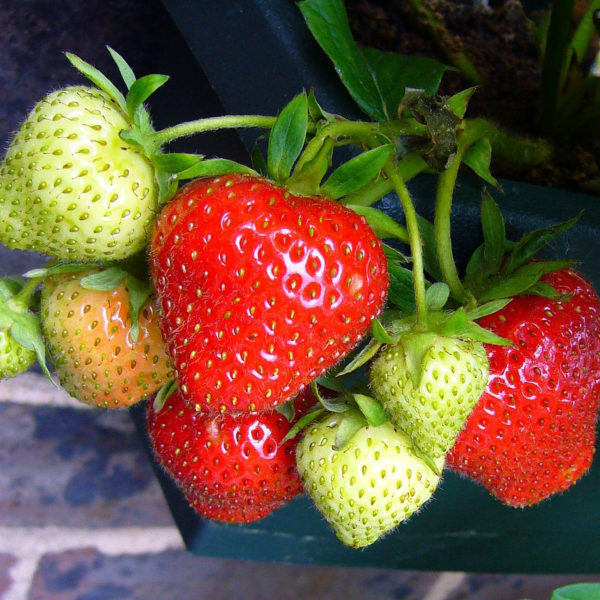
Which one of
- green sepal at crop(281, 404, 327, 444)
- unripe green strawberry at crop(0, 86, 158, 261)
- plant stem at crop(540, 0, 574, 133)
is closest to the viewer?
unripe green strawberry at crop(0, 86, 158, 261)

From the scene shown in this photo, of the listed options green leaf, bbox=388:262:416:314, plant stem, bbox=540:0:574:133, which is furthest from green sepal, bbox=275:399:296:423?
plant stem, bbox=540:0:574:133

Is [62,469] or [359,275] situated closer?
[359,275]

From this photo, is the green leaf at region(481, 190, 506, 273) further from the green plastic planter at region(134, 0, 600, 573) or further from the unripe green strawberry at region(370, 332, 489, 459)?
the unripe green strawberry at region(370, 332, 489, 459)

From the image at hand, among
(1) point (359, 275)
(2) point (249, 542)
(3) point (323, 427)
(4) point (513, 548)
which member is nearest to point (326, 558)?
(2) point (249, 542)

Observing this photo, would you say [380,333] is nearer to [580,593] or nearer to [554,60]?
[580,593]

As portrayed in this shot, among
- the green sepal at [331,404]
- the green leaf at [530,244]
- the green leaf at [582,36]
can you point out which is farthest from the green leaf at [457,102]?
the green leaf at [582,36]

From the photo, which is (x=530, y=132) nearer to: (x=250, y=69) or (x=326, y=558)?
(x=250, y=69)
